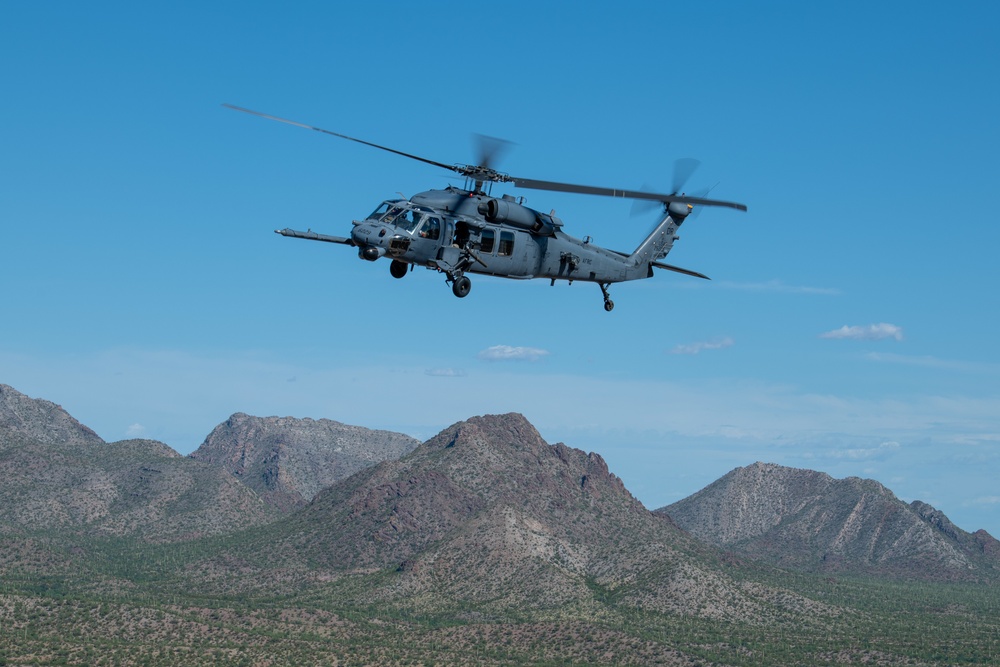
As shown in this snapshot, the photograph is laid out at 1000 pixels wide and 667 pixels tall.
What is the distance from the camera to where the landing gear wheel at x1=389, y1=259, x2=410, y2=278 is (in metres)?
62.6

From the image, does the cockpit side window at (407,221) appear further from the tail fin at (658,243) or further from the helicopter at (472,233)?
the tail fin at (658,243)

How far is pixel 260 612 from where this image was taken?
183875 millimetres

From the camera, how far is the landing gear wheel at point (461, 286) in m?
62.4

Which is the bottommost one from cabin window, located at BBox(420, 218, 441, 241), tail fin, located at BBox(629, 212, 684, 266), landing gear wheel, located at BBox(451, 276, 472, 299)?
landing gear wheel, located at BBox(451, 276, 472, 299)

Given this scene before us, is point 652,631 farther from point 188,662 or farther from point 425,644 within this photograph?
point 188,662

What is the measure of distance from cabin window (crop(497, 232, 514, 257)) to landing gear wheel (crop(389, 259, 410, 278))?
207 inches

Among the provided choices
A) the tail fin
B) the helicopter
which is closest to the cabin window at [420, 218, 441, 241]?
the helicopter

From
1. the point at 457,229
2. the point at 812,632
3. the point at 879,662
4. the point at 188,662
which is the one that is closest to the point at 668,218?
the point at 457,229

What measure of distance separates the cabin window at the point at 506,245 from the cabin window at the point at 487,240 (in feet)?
2.13

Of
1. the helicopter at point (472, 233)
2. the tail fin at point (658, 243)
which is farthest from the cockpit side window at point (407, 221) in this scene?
the tail fin at point (658, 243)

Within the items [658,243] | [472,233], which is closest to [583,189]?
[472,233]

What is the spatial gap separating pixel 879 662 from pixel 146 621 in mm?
98871

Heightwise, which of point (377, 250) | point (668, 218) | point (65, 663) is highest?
point (668, 218)

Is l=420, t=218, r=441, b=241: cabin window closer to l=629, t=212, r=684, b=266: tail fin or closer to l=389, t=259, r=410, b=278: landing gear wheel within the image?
l=389, t=259, r=410, b=278: landing gear wheel
